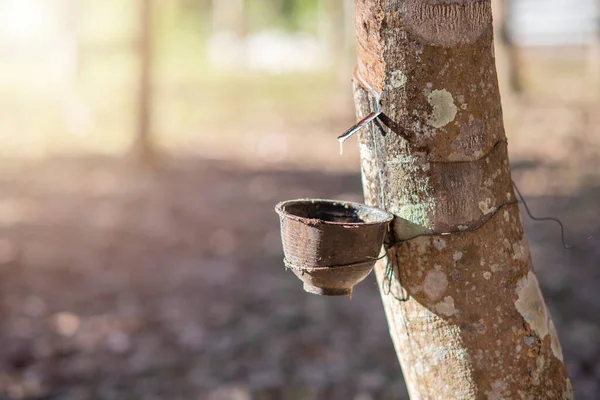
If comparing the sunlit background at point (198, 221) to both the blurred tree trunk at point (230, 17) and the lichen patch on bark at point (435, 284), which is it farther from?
the blurred tree trunk at point (230, 17)

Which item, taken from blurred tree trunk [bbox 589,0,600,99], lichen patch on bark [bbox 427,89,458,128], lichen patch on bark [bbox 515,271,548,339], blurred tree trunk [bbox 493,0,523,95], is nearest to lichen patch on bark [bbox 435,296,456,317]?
lichen patch on bark [bbox 515,271,548,339]

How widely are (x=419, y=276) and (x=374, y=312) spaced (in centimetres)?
289

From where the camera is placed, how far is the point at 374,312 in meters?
4.52

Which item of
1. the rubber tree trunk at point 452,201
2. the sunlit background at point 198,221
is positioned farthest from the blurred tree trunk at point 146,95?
the rubber tree trunk at point 452,201

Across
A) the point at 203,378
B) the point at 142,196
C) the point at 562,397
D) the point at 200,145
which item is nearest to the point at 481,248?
the point at 562,397

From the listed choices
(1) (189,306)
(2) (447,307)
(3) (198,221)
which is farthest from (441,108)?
(3) (198,221)

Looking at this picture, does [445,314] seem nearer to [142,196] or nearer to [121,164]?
[142,196]

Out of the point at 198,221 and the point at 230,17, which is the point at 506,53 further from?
the point at 230,17

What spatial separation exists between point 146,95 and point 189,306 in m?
4.57

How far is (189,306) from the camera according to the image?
4.68 metres

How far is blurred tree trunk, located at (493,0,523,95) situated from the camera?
11.0m

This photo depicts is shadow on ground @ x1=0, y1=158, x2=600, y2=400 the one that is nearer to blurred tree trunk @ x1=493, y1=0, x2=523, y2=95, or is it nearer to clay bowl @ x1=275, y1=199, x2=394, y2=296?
clay bowl @ x1=275, y1=199, x2=394, y2=296

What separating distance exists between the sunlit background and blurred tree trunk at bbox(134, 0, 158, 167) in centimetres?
2

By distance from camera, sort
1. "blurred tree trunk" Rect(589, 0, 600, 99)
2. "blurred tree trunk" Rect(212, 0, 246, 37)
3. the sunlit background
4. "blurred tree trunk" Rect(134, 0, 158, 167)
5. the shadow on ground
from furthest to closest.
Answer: "blurred tree trunk" Rect(212, 0, 246, 37), "blurred tree trunk" Rect(589, 0, 600, 99), "blurred tree trunk" Rect(134, 0, 158, 167), the sunlit background, the shadow on ground
